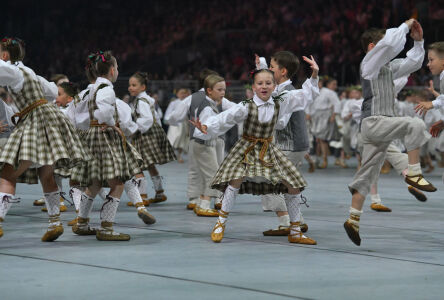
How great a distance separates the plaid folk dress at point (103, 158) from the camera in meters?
6.03

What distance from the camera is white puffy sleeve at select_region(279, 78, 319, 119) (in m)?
6.15

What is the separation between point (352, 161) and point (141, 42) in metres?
14.7

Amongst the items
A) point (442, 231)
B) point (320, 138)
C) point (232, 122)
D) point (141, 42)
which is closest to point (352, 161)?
point (320, 138)

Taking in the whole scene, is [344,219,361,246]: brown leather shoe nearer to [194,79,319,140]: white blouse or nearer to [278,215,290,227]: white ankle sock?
[278,215,290,227]: white ankle sock

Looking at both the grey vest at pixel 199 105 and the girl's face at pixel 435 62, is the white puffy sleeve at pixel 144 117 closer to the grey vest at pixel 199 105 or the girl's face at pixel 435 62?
the grey vest at pixel 199 105

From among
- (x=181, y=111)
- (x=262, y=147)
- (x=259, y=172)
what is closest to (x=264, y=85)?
(x=262, y=147)

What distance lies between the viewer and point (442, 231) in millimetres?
6645

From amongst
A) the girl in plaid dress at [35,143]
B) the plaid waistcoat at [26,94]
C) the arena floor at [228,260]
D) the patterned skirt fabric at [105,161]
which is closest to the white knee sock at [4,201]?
the girl in plaid dress at [35,143]

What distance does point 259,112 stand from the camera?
5.99 m

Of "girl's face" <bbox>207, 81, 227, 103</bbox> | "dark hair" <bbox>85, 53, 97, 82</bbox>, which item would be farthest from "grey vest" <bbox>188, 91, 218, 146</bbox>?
"dark hair" <bbox>85, 53, 97, 82</bbox>

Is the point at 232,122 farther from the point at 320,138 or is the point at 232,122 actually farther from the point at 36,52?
the point at 36,52

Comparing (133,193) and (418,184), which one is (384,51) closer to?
(418,184)

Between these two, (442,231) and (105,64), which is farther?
(442,231)

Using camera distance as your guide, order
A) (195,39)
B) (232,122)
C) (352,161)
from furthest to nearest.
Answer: (195,39)
(352,161)
(232,122)
